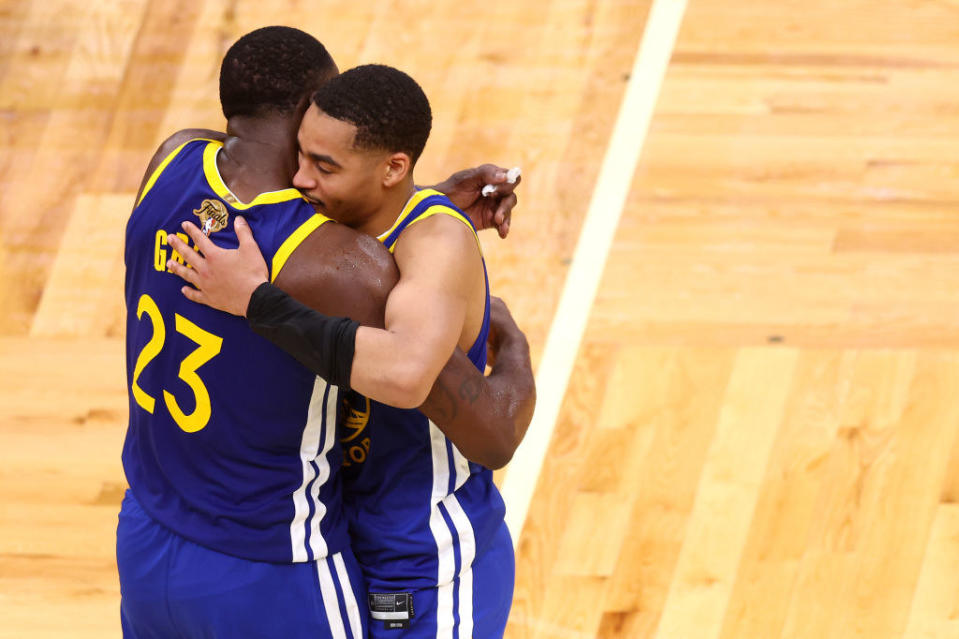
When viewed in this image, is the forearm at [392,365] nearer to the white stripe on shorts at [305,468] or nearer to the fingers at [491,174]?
the white stripe on shorts at [305,468]

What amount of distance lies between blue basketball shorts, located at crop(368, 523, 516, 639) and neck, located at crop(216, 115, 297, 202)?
2.52 feet

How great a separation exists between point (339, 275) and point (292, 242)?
0.09m

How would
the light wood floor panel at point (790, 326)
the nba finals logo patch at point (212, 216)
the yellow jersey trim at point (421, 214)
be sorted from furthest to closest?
1. the light wood floor panel at point (790, 326)
2. the yellow jersey trim at point (421, 214)
3. the nba finals logo patch at point (212, 216)

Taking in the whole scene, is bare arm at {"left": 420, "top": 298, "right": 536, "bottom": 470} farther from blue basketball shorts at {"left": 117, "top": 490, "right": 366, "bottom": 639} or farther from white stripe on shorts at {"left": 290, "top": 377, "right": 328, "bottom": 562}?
blue basketball shorts at {"left": 117, "top": 490, "right": 366, "bottom": 639}

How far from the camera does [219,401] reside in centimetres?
195

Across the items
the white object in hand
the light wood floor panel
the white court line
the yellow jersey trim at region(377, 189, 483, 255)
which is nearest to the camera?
the yellow jersey trim at region(377, 189, 483, 255)

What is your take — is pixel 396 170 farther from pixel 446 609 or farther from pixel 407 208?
pixel 446 609

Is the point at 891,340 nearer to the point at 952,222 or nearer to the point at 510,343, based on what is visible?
the point at 952,222

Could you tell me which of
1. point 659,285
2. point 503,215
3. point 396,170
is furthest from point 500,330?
point 659,285

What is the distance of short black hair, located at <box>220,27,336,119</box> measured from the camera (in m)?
1.97

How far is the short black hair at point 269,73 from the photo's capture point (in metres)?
1.97

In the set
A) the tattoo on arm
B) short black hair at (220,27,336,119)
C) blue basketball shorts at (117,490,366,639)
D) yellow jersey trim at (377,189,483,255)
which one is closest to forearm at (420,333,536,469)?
the tattoo on arm

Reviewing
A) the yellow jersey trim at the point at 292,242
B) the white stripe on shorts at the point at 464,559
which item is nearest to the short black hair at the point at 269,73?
the yellow jersey trim at the point at 292,242

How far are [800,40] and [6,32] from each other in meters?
3.15
